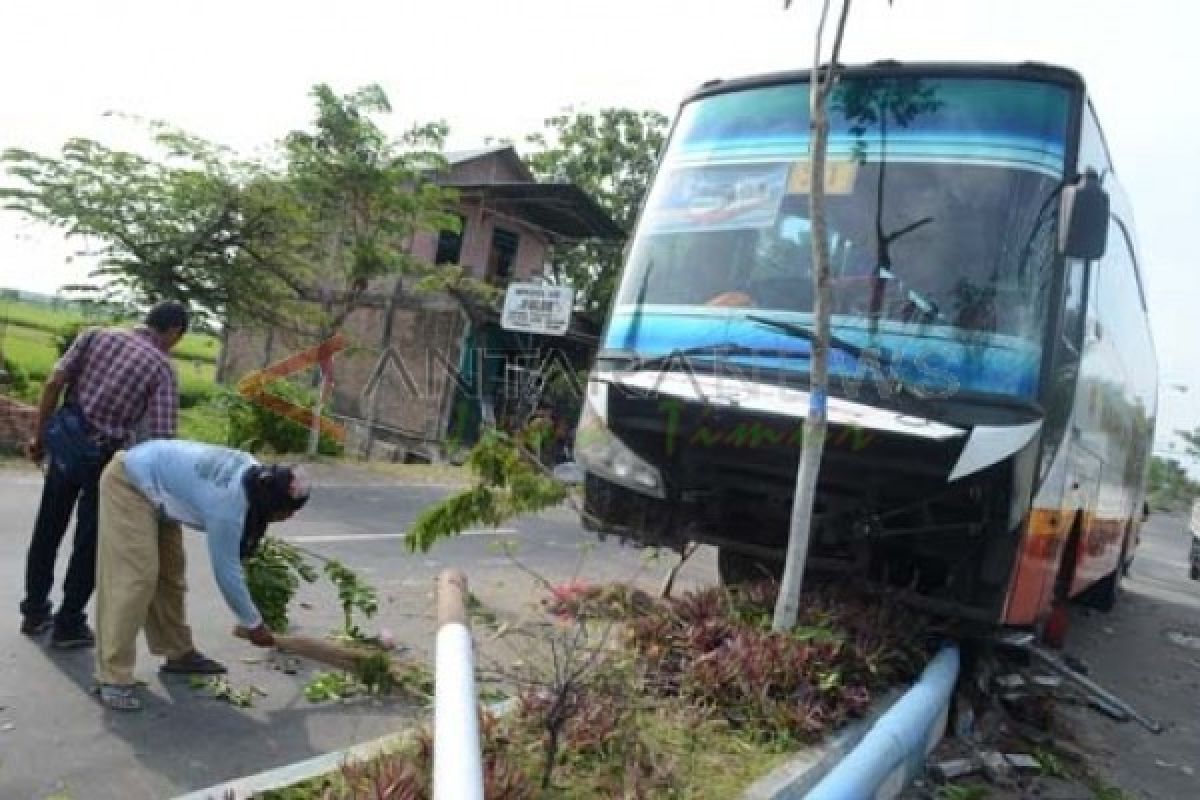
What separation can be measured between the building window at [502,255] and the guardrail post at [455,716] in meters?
21.3

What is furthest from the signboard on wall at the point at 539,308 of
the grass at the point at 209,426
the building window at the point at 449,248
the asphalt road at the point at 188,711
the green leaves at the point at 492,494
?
the green leaves at the point at 492,494

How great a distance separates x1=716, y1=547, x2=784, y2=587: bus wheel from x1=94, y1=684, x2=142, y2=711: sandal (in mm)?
3550

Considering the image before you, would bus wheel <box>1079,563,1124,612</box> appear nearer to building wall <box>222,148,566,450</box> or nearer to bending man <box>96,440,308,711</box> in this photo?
bending man <box>96,440,308,711</box>

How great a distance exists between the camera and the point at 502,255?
2492 centimetres

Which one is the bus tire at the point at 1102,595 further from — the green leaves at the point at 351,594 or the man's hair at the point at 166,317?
the man's hair at the point at 166,317

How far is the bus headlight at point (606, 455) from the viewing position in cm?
547

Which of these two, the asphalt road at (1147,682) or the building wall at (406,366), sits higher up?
the building wall at (406,366)

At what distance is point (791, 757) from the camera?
3.67 meters

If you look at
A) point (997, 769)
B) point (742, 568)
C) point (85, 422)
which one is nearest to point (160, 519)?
point (85, 422)

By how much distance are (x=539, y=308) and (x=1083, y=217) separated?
12666 mm

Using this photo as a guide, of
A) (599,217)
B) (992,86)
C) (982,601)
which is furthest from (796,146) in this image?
(599,217)

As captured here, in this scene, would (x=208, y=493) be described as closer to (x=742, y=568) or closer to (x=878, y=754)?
(x=878, y=754)

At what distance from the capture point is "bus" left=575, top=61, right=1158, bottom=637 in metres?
4.83

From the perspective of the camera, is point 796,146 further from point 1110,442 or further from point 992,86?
point 1110,442
